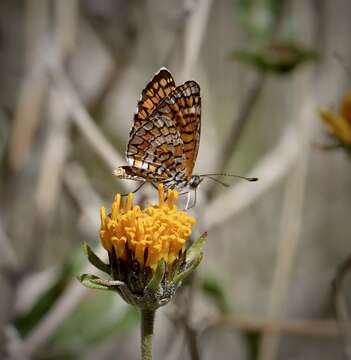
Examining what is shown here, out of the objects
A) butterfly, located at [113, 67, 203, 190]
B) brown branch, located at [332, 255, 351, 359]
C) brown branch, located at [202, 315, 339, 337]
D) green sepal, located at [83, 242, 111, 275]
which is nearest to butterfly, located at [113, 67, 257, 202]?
butterfly, located at [113, 67, 203, 190]

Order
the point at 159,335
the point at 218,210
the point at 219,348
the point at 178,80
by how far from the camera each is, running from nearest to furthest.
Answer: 1. the point at 178,80
2. the point at 218,210
3. the point at 159,335
4. the point at 219,348

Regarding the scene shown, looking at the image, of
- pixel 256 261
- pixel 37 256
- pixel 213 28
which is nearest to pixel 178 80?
pixel 37 256

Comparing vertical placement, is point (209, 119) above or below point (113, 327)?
above

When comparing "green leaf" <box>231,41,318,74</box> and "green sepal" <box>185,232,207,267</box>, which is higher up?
"green leaf" <box>231,41,318,74</box>

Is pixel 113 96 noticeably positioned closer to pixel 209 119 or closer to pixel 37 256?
pixel 209 119

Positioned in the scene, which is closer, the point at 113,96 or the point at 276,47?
the point at 276,47

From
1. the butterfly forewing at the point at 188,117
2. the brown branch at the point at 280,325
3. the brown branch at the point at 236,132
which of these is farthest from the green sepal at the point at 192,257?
the brown branch at the point at 236,132

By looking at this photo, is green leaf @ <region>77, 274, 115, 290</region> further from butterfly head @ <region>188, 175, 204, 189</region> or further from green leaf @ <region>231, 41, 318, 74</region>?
green leaf @ <region>231, 41, 318, 74</region>
